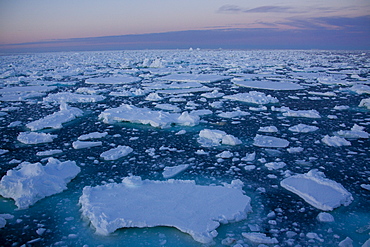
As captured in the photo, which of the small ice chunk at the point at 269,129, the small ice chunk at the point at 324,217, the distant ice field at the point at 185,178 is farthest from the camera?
the small ice chunk at the point at 269,129

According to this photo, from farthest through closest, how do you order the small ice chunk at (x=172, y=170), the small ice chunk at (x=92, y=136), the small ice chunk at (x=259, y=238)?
the small ice chunk at (x=92, y=136) → the small ice chunk at (x=172, y=170) → the small ice chunk at (x=259, y=238)

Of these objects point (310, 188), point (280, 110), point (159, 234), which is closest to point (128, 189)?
point (159, 234)

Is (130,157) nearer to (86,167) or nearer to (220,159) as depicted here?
(86,167)

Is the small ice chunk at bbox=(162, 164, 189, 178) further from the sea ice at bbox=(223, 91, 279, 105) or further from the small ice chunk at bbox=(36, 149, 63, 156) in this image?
the sea ice at bbox=(223, 91, 279, 105)

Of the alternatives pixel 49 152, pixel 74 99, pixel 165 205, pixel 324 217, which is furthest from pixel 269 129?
pixel 74 99

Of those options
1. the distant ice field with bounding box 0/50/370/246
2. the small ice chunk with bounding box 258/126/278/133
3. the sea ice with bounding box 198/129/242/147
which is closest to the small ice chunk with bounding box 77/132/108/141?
the distant ice field with bounding box 0/50/370/246

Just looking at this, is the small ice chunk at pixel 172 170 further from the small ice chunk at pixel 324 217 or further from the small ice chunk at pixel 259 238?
the small ice chunk at pixel 324 217

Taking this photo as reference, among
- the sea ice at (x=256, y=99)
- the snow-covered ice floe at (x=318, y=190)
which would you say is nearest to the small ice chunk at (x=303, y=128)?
the snow-covered ice floe at (x=318, y=190)
